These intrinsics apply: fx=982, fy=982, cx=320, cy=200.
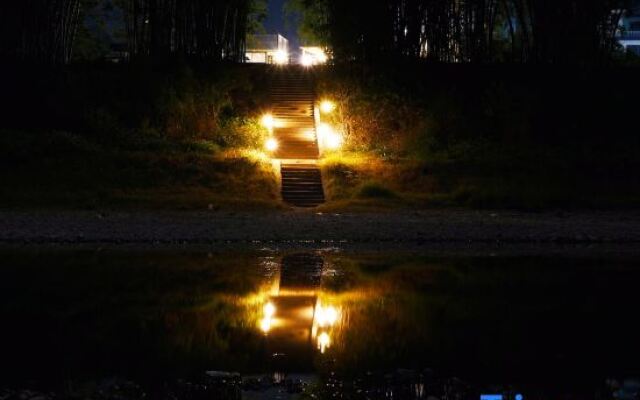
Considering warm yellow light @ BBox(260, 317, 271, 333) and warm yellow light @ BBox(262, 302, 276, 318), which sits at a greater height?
warm yellow light @ BBox(260, 317, 271, 333)

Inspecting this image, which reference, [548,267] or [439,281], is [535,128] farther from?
[439,281]

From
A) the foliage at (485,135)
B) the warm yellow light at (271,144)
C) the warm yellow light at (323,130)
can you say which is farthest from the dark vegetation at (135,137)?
the foliage at (485,135)

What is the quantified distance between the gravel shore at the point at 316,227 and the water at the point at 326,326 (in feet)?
12.4

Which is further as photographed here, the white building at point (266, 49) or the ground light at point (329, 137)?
the white building at point (266, 49)

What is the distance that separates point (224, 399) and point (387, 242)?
1311 centimetres

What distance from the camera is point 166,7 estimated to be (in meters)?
39.0

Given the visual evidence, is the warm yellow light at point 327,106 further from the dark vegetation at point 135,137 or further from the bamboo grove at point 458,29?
the bamboo grove at point 458,29

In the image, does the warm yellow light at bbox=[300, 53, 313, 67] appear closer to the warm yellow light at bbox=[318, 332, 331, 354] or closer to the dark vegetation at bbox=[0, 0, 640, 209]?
the dark vegetation at bbox=[0, 0, 640, 209]

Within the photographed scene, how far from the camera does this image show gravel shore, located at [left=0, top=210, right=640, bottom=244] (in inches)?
819

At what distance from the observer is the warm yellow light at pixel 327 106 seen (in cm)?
3635

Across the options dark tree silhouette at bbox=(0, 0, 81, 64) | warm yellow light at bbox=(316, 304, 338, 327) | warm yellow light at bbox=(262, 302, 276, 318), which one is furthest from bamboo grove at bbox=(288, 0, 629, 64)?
warm yellow light at bbox=(316, 304, 338, 327)

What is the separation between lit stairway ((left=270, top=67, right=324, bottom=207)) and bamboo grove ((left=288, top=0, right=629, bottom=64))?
2.28 m

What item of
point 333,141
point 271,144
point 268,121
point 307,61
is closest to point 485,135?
point 333,141

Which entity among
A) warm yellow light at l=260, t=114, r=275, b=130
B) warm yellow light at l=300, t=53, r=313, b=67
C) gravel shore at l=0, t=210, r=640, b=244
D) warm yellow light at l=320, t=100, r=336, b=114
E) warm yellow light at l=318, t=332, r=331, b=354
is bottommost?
gravel shore at l=0, t=210, r=640, b=244
